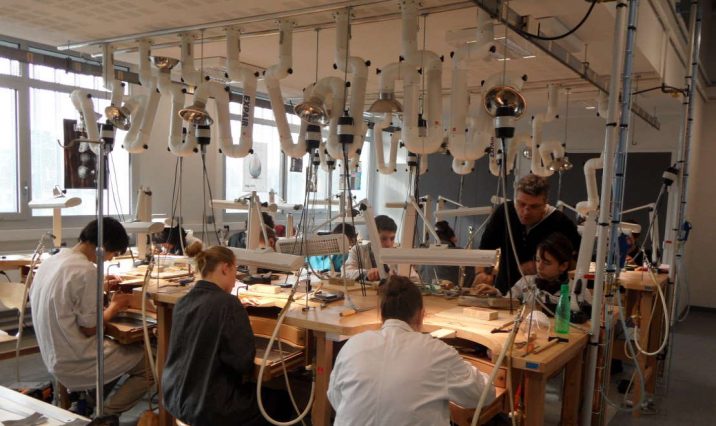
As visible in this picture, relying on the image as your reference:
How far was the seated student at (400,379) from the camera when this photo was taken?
1.54 metres

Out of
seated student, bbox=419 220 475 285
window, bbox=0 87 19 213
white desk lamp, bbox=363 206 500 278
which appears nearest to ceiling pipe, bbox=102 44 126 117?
window, bbox=0 87 19 213

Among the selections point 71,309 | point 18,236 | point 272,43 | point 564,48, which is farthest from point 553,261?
point 18,236

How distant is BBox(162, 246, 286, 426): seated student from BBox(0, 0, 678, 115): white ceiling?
182 centimetres

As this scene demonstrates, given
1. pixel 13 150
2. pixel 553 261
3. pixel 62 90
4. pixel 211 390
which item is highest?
pixel 62 90

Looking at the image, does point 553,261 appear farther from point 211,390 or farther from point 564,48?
point 564,48

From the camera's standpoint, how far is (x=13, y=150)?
518cm

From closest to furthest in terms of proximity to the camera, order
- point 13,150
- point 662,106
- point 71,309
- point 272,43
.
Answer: point 71,309 < point 272,43 < point 13,150 < point 662,106

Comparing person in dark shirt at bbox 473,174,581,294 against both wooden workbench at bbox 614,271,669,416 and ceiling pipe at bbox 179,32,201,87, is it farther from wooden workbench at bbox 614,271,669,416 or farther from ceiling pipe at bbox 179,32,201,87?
ceiling pipe at bbox 179,32,201,87

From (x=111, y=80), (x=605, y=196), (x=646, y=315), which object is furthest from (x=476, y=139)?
(x=111, y=80)

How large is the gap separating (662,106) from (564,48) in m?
3.73

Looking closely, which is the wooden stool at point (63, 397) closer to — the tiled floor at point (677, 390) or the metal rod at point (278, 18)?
the tiled floor at point (677, 390)

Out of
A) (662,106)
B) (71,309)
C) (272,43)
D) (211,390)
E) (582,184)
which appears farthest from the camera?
(582,184)

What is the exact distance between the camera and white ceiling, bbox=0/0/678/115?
320cm

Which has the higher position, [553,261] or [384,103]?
[384,103]
